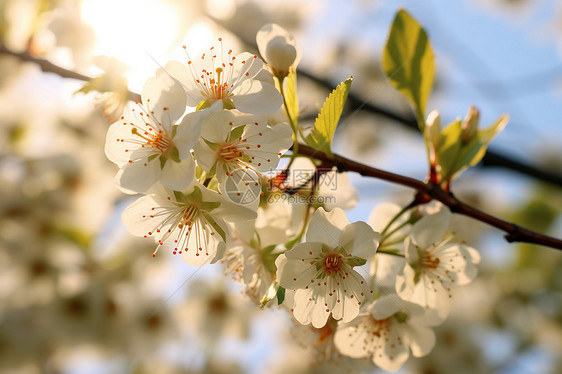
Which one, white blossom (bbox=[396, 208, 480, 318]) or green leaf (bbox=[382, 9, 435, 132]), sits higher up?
green leaf (bbox=[382, 9, 435, 132])

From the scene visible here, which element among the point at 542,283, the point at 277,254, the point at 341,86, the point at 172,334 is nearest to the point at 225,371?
the point at 172,334

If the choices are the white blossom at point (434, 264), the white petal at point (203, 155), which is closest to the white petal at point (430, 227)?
the white blossom at point (434, 264)

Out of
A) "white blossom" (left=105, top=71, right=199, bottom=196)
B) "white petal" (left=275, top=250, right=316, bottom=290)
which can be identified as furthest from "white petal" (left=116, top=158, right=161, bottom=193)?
"white petal" (left=275, top=250, right=316, bottom=290)

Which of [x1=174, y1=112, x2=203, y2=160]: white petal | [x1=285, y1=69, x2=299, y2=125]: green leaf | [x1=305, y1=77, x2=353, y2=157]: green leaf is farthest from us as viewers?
[x1=285, y1=69, x2=299, y2=125]: green leaf

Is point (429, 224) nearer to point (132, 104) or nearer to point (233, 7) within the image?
point (132, 104)

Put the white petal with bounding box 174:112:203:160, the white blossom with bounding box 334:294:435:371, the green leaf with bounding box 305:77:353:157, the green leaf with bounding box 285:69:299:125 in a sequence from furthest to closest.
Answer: the white blossom with bounding box 334:294:435:371, the green leaf with bounding box 285:69:299:125, the green leaf with bounding box 305:77:353:157, the white petal with bounding box 174:112:203:160

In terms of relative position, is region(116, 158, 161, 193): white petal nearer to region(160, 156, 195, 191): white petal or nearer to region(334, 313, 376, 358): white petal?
region(160, 156, 195, 191): white petal

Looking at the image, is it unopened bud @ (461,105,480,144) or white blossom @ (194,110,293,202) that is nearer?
white blossom @ (194,110,293,202)

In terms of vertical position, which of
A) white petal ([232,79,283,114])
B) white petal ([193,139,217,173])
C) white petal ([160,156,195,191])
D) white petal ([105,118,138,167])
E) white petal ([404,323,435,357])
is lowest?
white petal ([404,323,435,357])

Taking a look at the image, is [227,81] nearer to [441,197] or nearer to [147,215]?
[147,215]
